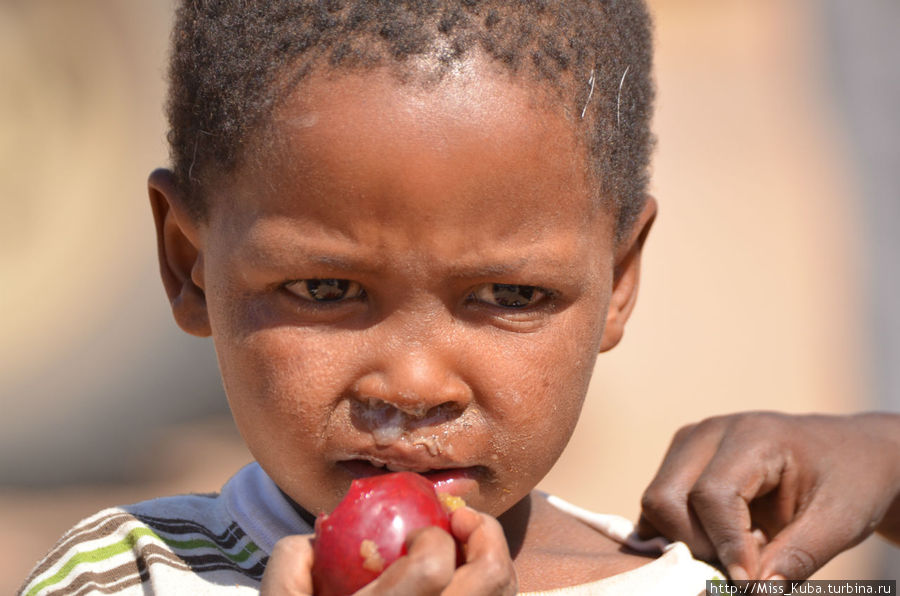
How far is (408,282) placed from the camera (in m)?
1.92

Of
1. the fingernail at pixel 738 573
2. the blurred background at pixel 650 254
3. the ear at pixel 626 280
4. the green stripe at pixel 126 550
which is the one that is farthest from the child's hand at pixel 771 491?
the blurred background at pixel 650 254

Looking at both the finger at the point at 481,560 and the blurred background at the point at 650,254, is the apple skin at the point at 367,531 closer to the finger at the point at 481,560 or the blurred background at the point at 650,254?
the finger at the point at 481,560

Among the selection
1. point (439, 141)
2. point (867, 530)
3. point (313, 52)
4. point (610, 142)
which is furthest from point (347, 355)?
point (867, 530)

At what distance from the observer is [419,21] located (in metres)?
1.94

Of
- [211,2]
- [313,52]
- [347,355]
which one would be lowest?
[347,355]

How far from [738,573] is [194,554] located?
112 centimetres

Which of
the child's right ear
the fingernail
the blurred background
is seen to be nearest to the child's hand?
the fingernail

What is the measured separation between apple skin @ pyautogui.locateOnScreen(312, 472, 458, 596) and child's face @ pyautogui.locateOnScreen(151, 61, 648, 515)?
0.24 meters

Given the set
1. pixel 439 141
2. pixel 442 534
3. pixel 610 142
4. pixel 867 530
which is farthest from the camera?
pixel 867 530

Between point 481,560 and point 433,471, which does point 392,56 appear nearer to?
point 433,471

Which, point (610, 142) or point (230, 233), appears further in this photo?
point (610, 142)

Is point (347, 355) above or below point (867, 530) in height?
above

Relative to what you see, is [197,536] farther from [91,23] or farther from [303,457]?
[91,23]

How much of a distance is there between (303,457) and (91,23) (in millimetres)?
5493
